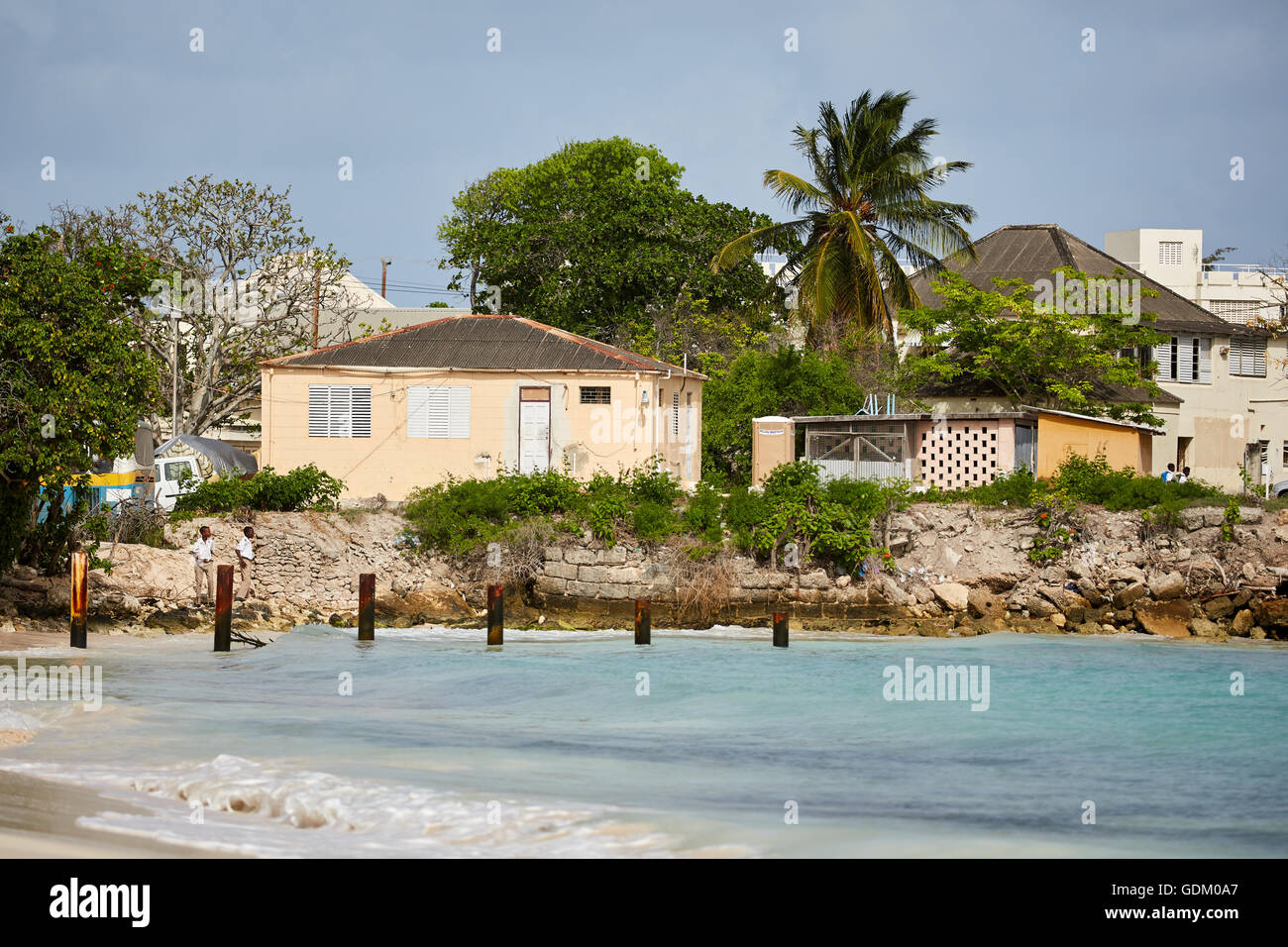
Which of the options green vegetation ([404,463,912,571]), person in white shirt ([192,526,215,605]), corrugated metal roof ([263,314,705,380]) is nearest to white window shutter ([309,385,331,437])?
corrugated metal roof ([263,314,705,380])

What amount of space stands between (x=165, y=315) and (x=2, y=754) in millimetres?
24478

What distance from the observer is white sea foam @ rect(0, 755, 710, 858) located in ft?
32.2

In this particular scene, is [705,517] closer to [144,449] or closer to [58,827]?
[144,449]

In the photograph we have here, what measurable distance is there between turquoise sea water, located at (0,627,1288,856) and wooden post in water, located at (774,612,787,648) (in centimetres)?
45

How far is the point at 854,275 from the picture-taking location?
35.7 m

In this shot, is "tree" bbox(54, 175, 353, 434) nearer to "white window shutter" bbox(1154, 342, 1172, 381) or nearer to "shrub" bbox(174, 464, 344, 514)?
"shrub" bbox(174, 464, 344, 514)

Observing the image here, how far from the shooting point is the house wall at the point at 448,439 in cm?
2967

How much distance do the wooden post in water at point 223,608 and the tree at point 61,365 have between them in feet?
9.40

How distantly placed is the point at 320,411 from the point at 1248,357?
102ft

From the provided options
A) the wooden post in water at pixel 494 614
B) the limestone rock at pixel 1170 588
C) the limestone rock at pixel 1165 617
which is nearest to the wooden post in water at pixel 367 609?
the wooden post in water at pixel 494 614

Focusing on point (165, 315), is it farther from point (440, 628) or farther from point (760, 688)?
point (760, 688)

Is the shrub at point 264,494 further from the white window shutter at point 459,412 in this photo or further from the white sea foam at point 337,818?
the white sea foam at point 337,818

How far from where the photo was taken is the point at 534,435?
97.8 feet

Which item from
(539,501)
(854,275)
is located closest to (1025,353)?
(854,275)
